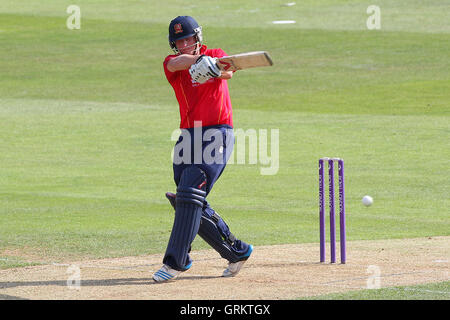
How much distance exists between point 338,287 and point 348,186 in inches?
311

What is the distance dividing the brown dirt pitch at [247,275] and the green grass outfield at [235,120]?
2.74ft

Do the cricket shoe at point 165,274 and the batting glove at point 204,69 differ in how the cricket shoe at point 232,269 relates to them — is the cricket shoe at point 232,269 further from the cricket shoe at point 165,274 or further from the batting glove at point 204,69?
the batting glove at point 204,69

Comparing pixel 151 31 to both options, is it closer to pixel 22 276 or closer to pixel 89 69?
pixel 89 69

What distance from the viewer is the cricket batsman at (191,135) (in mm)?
7828

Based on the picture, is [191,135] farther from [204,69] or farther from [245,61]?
[245,61]

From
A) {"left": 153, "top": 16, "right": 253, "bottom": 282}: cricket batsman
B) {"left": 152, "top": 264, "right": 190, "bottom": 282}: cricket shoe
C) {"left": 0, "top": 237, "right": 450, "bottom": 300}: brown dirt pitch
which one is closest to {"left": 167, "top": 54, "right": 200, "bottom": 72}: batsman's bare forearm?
{"left": 153, "top": 16, "right": 253, "bottom": 282}: cricket batsman

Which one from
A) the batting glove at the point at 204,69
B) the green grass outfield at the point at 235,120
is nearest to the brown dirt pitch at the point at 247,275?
the green grass outfield at the point at 235,120

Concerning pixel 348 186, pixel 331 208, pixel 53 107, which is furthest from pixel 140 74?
pixel 331 208

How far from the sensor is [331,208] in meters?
8.67

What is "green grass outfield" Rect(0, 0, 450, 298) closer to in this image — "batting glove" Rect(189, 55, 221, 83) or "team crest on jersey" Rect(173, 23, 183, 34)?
"team crest on jersey" Rect(173, 23, 183, 34)

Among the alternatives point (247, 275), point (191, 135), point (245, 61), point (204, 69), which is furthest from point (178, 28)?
point (247, 275)

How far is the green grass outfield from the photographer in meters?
12.1

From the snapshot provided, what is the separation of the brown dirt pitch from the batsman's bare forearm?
178 cm

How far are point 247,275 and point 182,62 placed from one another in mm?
1931
